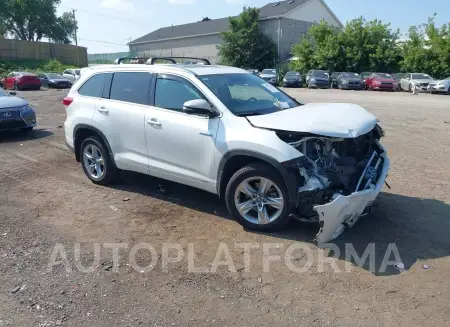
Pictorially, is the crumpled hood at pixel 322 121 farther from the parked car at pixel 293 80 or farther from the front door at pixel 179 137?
the parked car at pixel 293 80

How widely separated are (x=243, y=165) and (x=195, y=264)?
4.08 ft

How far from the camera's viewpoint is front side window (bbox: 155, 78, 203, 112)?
4969 millimetres

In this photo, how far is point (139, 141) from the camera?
17.6 feet

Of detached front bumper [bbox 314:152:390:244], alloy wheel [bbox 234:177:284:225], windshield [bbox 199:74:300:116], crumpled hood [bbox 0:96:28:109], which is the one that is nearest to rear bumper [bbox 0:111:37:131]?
crumpled hood [bbox 0:96:28:109]

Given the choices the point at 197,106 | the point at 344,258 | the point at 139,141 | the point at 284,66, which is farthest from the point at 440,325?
the point at 284,66

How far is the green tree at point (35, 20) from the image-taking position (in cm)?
6311

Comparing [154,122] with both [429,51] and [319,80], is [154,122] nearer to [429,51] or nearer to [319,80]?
[319,80]

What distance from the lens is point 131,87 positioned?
5594mm

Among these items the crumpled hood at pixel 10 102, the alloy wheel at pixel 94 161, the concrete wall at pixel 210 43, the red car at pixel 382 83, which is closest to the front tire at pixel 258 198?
the alloy wheel at pixel 94 161

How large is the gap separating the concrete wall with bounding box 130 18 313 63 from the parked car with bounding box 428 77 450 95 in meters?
23.6

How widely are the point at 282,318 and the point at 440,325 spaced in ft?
3.72

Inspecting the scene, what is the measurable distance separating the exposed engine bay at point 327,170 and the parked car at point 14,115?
813 cm

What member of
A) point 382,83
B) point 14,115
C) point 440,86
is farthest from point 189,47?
point 14,115

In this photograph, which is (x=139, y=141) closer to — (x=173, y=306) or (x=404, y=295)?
(x=173, y=306)
